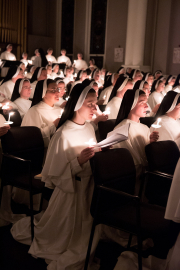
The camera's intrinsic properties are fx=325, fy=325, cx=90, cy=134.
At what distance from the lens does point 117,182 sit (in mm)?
3031

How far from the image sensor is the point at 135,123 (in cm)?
406

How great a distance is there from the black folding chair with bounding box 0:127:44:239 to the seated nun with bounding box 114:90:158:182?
3.34 feet

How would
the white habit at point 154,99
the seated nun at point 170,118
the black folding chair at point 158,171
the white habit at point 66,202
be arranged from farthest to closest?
the white habit at point 154,99, the seated nun at point 170,118, the black folding chair at point 158,171, the white habit at point 66,202

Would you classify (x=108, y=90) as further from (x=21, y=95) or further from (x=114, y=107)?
(x=21, y=95)

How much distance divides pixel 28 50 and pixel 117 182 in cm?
1959

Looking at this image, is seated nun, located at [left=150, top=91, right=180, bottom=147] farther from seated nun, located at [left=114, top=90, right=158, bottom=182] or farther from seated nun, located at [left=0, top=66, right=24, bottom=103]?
seated nun, located at [left=0, top=66, right=24, bottom=103]

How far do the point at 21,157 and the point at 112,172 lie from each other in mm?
1292

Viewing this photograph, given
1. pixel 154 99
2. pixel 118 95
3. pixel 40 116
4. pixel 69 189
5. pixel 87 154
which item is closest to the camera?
pixel 87 154

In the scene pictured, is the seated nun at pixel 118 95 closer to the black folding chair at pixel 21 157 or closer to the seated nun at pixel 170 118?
the seated nun at pixel 170 118

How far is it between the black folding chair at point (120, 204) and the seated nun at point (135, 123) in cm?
74

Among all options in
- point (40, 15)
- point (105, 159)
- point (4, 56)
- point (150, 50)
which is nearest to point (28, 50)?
point (40, 15)

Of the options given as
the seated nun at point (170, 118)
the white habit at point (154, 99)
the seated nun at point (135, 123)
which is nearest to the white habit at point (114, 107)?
the seated nun at point (170, 118)

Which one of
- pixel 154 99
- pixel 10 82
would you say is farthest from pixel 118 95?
pixel 10 82

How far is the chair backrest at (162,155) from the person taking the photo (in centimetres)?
350
